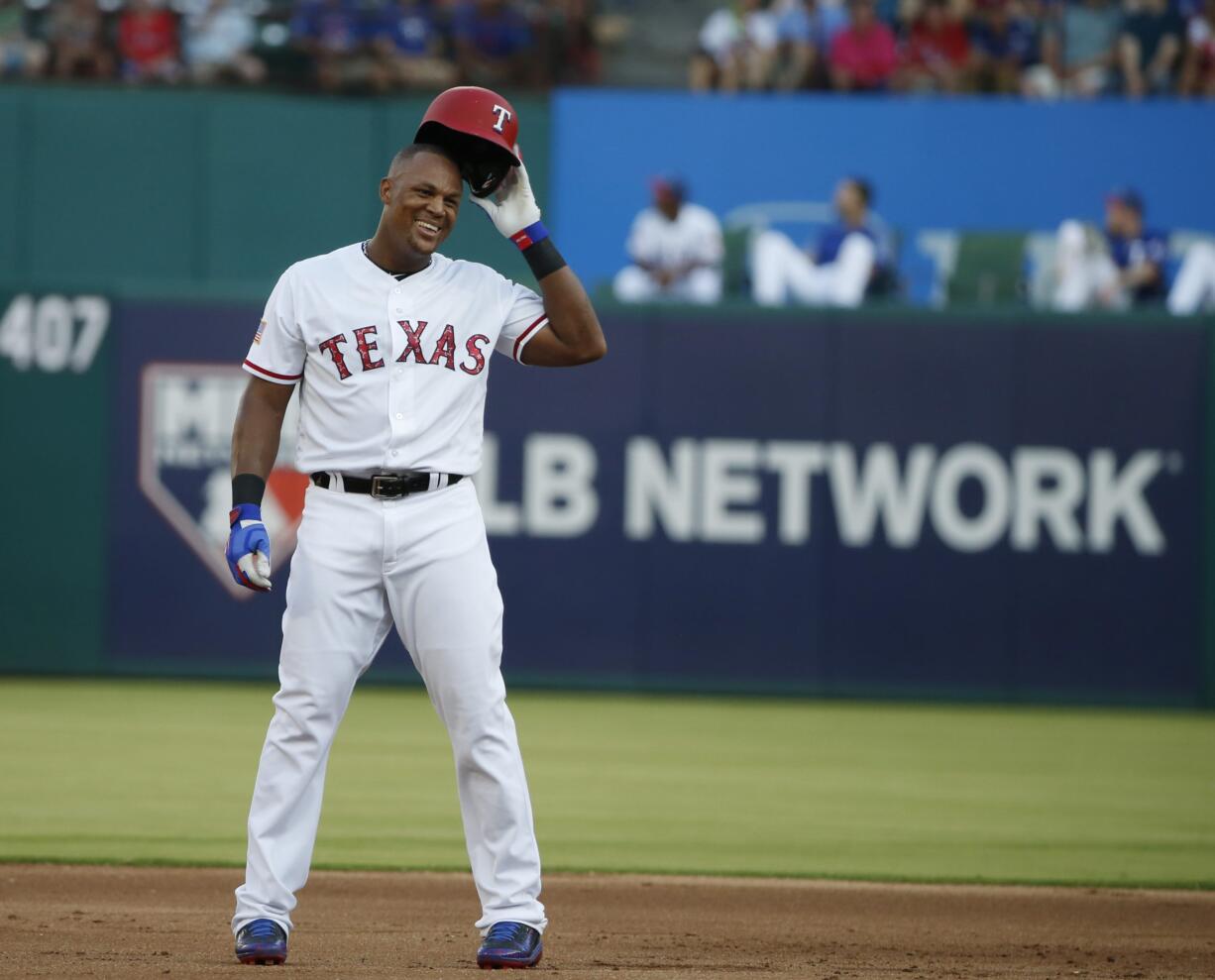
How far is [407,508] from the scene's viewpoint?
4824 millimetres

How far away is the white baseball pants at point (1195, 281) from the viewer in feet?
46.9

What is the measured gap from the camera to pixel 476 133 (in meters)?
4.85

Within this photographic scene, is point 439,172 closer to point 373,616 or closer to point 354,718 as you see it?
point 373,616

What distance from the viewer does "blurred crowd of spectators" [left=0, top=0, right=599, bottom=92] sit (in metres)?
16.4

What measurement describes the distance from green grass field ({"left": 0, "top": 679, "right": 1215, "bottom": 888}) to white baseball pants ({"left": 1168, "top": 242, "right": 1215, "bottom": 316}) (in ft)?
12.5

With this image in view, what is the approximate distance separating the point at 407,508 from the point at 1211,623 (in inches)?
315

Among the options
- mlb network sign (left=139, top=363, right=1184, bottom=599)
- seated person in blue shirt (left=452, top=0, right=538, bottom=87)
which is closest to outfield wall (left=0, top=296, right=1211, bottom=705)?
mlb network sign (left=139, top=363, right=1184, bottom=599)

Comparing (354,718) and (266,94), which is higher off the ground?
(266,94)

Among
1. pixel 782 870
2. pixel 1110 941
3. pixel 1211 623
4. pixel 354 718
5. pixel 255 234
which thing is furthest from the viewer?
pixel 255 234

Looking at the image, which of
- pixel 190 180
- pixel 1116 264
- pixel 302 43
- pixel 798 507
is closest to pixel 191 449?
pixel 798 507

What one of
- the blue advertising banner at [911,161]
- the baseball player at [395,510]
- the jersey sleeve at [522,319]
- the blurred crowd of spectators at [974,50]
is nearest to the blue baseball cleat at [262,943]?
the baseball player at [395,510]

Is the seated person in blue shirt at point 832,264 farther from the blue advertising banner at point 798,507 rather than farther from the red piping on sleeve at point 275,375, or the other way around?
the red piping on sleeve at point 275,375

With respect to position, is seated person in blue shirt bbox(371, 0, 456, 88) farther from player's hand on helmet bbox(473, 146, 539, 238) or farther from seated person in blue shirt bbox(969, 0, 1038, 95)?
player's hand on helmet bbox(473, 146, 539, 238)

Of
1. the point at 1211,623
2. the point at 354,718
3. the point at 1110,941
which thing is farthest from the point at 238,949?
the point at 1211,623
